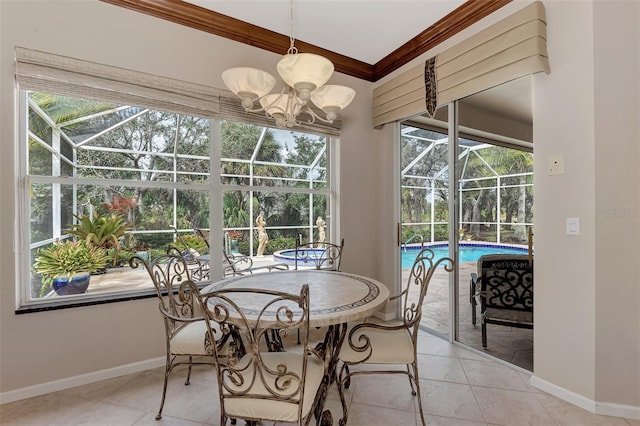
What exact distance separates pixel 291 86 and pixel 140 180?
1.54m

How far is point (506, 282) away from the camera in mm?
2432

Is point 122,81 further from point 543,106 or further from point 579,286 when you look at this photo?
point 579,286

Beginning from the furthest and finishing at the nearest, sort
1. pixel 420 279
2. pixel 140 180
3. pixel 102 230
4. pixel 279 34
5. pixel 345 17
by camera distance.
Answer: pixel 279 34 < pixel 345 17 < pixel 140 180 < pixel 102 230 < pixel 420 279

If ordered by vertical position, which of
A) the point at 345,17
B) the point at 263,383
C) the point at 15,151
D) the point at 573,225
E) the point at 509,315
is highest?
the point at 345,17

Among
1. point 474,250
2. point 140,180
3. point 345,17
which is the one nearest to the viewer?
point 140,180

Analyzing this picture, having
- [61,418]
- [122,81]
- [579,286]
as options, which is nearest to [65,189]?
[122,81]

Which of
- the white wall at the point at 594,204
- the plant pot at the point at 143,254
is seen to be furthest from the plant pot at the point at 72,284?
the white wall at the point at 594,204

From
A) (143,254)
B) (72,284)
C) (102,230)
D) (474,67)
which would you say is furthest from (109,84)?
(474,67)

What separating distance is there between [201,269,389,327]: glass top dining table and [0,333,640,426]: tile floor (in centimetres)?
73

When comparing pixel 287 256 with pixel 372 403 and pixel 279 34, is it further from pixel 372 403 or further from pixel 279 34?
pixel 279 34

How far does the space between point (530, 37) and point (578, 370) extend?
2.14 meters

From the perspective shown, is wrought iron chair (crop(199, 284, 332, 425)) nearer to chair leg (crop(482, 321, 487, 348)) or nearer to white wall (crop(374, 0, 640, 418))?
white wall (crop(374, 0, 640, 418))

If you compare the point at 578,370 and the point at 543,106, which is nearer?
the point at 578,370

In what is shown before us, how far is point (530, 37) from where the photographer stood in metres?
1.99
